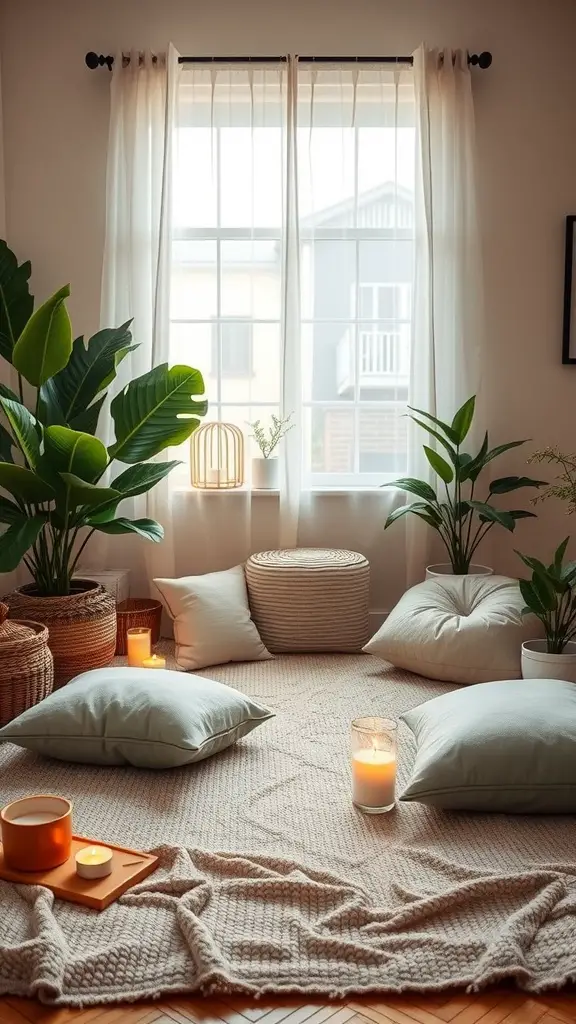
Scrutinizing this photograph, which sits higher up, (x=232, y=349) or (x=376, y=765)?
(x=232, y=349)

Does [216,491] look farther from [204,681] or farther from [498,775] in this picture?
[498,775]

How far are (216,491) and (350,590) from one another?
70cm

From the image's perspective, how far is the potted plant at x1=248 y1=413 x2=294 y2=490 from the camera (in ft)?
12.8

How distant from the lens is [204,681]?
2613mm

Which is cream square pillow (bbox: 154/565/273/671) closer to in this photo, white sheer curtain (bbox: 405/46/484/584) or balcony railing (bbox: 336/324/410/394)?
white sheer curtain (bbox: 405/46/484/584)

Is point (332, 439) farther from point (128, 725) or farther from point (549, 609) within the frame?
point (128, 725)

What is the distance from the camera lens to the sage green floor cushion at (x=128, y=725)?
237 cm

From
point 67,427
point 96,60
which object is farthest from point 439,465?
point 96,60

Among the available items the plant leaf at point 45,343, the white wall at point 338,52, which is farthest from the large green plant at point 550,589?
the plant leaf at point 45,343

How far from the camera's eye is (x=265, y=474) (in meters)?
3.96

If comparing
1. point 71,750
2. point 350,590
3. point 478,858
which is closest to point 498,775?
point 478,858

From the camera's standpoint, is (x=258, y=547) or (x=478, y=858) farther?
(x=258, y=547)

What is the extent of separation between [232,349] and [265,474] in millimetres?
533

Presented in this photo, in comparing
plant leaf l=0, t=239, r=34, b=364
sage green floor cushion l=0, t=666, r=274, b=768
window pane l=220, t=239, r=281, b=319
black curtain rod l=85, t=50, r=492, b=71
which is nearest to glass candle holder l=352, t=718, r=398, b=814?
sage green floor cushion l=0, t=666, r=274, b=768
